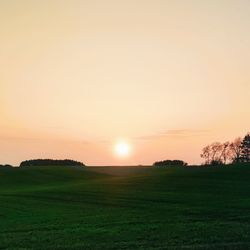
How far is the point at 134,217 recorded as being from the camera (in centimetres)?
4078

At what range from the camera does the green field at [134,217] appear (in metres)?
29.5

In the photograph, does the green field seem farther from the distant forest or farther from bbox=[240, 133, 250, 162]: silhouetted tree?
bbox=[240, 133, 250, 162]: silhouetted tree

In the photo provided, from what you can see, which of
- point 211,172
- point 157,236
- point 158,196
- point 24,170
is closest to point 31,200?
point 158,196

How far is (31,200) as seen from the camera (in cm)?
5828

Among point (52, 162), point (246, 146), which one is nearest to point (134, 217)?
point (52, 162)

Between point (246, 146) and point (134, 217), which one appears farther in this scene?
point (246, 146)

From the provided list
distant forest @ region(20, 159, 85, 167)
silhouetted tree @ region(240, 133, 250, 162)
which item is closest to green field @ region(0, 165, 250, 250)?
distant forest @ region(20, 159, 85, 167)

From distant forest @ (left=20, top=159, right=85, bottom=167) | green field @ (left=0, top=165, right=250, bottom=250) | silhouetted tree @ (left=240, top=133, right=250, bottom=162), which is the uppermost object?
silhouetted tree @ (left=240, top=133, right=250, bottom=162)

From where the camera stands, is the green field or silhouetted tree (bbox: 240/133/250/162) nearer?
the green field

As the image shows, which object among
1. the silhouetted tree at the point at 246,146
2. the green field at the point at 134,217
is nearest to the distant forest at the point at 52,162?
the silhouetted tree at the point at 246,146

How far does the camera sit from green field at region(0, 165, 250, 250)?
29.5 meters

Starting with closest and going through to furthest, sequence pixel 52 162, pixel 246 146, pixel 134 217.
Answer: pixel 134 217 < pixel 52 162 < pixel 246 146

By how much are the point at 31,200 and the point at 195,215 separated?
2349 cm

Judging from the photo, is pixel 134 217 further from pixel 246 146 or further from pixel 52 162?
pixel 246 146
